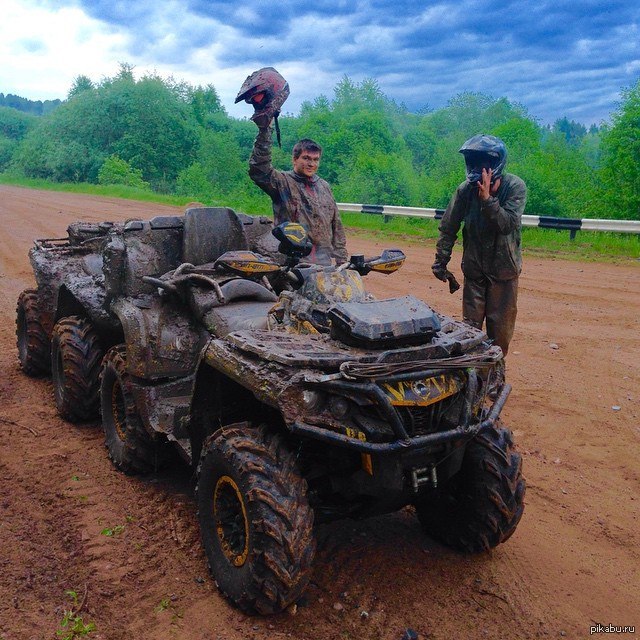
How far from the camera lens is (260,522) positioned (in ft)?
10.4

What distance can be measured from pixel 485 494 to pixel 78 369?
346 centimetres

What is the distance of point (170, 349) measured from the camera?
4.72 meters

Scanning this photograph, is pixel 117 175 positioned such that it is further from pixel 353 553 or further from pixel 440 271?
pixel 353 553

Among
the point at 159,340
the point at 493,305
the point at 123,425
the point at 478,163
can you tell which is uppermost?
the point at 478,163

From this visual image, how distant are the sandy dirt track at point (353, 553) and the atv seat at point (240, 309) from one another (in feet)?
3.92

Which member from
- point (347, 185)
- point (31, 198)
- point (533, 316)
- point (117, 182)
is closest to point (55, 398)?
point (533, 316)

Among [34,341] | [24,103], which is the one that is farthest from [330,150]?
[24,103]

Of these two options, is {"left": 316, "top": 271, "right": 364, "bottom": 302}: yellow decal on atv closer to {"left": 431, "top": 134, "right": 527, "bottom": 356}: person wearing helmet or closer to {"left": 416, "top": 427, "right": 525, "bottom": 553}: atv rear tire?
{"left": 416, "top": 427, "right": 525, "bottom": 553}: atv rear tire

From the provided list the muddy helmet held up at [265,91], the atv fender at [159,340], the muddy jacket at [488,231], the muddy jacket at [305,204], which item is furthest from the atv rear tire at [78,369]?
the muddy jacket at [488,231]

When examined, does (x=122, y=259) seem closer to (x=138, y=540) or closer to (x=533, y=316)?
(x=138, y=540)

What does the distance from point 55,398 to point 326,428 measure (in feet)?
12.6

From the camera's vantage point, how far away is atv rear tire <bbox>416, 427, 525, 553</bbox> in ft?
12.0

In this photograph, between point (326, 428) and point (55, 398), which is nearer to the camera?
point (326, 428)

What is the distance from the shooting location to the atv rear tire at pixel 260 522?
124 inches
